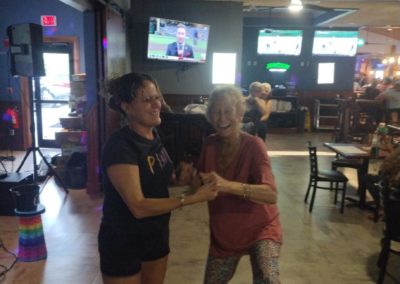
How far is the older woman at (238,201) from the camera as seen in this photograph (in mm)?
1677

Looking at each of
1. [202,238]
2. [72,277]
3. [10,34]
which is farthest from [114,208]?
[10,34]

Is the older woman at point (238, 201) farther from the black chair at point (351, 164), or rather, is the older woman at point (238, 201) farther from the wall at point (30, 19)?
the wall at point (30, 19)

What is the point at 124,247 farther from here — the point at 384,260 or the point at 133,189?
the point at 384,260

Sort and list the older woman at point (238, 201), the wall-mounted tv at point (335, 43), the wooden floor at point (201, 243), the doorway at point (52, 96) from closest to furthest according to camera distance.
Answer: the older woman at point (238, 201) → the wooden floor at point (201, 243) → the doorway at point (52, 96) → the wall-mounted tv at point (335, 43)

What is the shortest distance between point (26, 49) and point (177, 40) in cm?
328

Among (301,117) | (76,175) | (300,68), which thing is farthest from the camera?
(300,68)

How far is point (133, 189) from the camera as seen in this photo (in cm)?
146

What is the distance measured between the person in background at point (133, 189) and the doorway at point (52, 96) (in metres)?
6.57

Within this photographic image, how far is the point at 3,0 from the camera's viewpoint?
729 centimetres

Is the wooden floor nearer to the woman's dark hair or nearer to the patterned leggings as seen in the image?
the patterned leggings

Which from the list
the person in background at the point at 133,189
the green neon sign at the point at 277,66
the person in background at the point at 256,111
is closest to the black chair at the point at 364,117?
the green neon sign at the point at 277,66

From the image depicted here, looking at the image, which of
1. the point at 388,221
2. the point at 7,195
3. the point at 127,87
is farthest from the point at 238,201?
the point at 7,195

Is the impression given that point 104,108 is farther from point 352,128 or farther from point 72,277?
point 352,128

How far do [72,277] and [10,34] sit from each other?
328 centimetres
